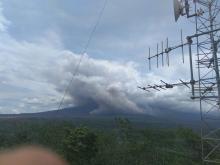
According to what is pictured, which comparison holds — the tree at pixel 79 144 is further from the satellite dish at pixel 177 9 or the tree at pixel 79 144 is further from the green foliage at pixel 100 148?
the satellite dish at pixel 177 9

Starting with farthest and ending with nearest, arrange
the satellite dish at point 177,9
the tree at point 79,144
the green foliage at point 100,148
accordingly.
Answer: the green foliage at point 100,148 → the tree at point 79,144 → the satellite dish at point 177,9

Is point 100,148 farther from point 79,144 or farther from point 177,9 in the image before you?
point 177,9

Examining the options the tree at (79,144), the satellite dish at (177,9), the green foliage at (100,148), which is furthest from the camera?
the green foliage at (100,148)

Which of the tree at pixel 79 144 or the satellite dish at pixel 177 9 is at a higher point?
the satellite dish at pixel 177 9

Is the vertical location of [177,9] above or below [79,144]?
above

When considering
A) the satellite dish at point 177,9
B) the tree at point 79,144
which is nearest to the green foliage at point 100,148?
the tree at point 79,144

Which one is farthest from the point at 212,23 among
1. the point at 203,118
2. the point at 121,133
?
the point at 121,133

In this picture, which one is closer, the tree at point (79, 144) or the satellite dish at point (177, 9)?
the satellite dish at point (177, 9)

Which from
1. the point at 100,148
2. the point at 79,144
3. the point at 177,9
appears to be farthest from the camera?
the point at 100,148

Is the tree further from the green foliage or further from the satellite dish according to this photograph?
the satellite dish

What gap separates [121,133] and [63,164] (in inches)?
3851

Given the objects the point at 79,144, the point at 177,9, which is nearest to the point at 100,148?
the point at 79,144

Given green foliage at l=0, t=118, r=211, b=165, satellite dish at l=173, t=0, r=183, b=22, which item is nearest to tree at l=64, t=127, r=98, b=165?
green foliage at l=0, t=118, r=211, b=165

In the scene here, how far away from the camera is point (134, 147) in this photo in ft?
246
